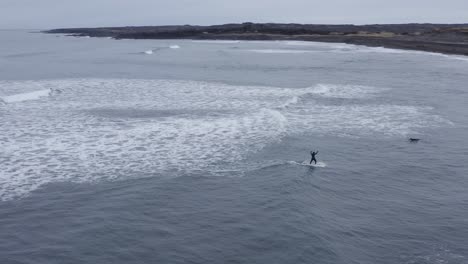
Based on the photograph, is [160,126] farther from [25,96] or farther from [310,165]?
[25,96]

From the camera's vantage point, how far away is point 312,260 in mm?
13906

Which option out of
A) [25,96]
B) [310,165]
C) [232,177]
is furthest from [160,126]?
[25,96]

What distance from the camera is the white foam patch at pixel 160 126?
2197cm

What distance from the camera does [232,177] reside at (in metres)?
20.7

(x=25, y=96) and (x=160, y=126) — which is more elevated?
(x=25, y=96)

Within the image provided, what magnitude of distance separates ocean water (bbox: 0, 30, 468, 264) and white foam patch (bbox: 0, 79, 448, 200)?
130mm

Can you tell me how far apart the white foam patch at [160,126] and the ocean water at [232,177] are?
130 mm

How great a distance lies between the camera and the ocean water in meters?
14.8

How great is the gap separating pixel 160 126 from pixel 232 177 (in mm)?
10022

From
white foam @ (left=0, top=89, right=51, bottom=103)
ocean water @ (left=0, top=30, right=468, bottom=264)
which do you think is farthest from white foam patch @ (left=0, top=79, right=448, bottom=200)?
white foam @ (left=0, top=89, right=51, bottom=103)

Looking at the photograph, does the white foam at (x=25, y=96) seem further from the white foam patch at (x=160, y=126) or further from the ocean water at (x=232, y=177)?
the white foam patch at (x=160, y=126)

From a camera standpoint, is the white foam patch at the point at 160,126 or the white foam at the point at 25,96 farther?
the white foam at the point at 25,96

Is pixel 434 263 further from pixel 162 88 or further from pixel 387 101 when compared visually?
pixel 162 88

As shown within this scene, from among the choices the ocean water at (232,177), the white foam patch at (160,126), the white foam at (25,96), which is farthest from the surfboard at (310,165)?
the white foam at (25,96)
